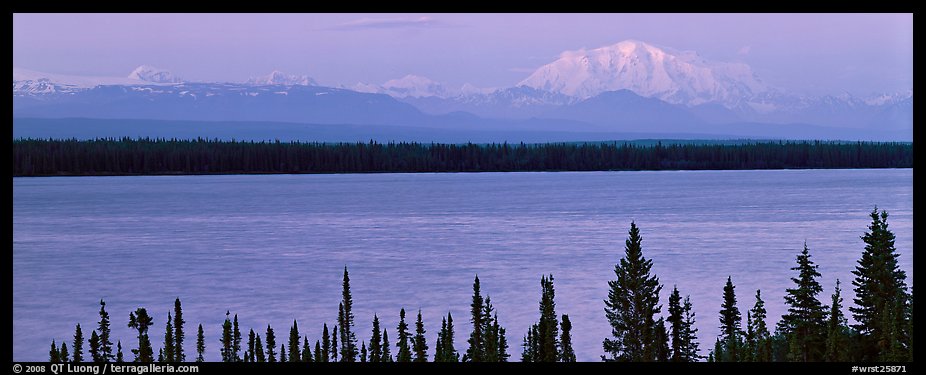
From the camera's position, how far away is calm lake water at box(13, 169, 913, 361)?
32.4m

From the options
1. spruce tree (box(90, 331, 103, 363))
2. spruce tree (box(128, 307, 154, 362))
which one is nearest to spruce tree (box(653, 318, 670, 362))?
spruce tree (box(128, 307, 154, 362))

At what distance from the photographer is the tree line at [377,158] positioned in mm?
148500

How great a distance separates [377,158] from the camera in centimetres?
16988

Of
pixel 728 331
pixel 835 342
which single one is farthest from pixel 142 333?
pixel 835 342

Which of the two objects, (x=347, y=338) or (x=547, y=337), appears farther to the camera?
(x=347, y=338)

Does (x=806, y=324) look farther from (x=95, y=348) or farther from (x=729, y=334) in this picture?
(x=95, y=348)

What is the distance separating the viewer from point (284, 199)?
96.9 m

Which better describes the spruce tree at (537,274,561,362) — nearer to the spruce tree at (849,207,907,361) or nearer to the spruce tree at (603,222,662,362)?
the spruce tree at (603,222,662,362)

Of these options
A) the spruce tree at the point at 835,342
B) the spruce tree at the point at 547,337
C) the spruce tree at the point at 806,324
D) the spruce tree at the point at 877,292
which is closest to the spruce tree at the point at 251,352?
the spruce tree at the point at 547,337

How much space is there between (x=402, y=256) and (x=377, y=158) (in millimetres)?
123599

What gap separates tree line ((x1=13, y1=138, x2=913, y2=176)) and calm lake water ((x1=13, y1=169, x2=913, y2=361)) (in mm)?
62896

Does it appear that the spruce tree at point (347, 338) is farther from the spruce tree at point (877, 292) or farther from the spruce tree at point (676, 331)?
the spruce tree at point (877, 292)
